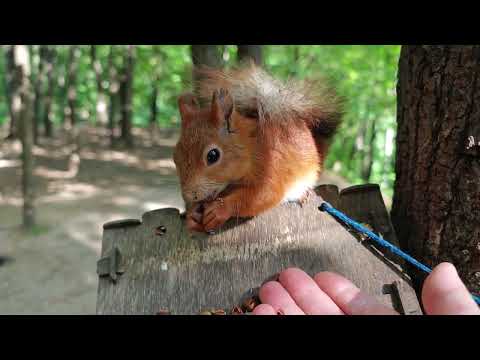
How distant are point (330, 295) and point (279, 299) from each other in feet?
0.54

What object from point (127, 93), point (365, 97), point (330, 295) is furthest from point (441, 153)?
point (127, 93)

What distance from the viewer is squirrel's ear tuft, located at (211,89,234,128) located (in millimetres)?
1393

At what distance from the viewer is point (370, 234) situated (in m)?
1.33

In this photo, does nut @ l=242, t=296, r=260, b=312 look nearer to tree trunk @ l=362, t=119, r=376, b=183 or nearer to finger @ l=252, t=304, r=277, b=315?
finger @ l=252, t=304, r=277, b=315

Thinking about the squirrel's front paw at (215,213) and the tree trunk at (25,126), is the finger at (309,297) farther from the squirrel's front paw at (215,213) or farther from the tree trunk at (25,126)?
the tree trunk at (25,126)

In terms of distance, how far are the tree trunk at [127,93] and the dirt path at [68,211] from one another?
0.45 metres

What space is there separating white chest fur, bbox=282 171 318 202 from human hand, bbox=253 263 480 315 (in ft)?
1.10

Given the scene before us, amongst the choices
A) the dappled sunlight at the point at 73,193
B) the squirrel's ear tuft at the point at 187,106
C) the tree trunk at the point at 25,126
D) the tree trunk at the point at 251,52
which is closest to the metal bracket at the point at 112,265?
the squirrel's ear tuft at the point at 187,106

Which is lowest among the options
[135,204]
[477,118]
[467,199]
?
[135,204]

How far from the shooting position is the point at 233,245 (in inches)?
55.7

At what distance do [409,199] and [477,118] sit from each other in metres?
0.39

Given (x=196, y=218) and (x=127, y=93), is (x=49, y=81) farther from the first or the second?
(x=196, y=218)

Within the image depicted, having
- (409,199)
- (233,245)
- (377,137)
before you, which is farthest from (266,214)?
(377,137)
